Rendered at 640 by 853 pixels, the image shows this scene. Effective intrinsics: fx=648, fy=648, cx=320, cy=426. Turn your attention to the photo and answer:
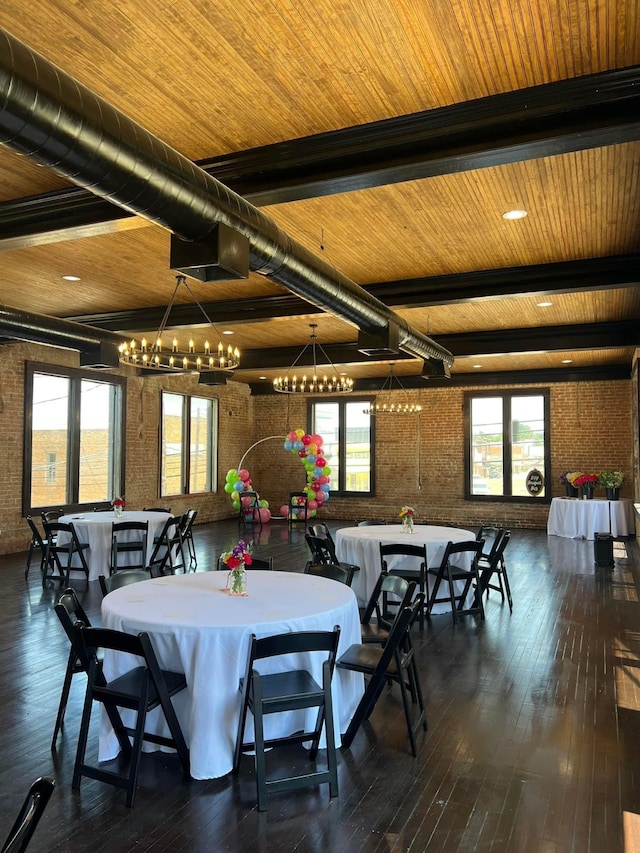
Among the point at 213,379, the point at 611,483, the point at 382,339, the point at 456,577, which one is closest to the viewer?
the point at 456,577

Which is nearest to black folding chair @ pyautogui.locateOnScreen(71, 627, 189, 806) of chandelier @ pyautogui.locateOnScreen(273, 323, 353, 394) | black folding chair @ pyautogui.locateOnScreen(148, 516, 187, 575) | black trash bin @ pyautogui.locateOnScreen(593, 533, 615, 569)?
black folding chair @ pyautogui.locateOnScreen(148, 516, 187, 575)

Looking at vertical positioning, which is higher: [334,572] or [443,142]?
[443,142]

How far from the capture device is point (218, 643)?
3395 mm

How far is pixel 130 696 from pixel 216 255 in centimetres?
247

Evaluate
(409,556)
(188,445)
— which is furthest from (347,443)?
(409,556)

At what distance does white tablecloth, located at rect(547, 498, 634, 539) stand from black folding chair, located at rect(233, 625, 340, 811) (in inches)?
421

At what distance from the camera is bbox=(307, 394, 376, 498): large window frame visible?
55.5 feet

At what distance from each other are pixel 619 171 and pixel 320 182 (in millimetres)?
2277

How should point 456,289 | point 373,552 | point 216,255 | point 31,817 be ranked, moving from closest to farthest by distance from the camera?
point 31,817, point 216,255, point 373,552, point 456,289

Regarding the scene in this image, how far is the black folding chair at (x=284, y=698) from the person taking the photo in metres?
3.13

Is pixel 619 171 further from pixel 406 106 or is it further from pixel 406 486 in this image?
pixel 406 486

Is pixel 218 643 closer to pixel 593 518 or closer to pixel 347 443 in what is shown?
pixel 593 518

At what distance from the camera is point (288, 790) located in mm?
3188

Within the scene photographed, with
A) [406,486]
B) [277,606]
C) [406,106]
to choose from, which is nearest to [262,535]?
[406,486]
